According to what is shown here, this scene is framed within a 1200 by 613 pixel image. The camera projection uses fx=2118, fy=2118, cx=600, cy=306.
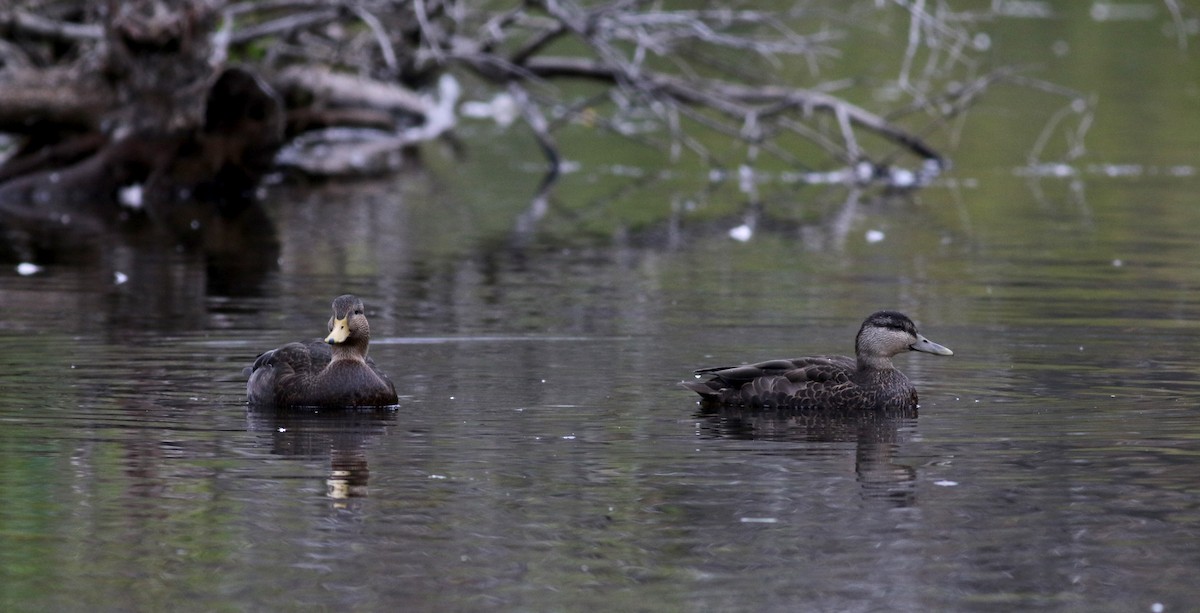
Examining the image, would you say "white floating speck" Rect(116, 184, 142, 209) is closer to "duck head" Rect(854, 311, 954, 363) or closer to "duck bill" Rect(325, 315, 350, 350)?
"duck bill" Rect(325, 315, 350, 350)

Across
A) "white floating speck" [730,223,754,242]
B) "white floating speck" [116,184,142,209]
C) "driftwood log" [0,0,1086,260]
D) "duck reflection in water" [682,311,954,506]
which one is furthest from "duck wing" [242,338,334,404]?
"white floating speck" [116,184,142,209]

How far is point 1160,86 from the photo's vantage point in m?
36.8

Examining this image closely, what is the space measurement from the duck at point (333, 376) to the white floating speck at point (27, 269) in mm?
6609

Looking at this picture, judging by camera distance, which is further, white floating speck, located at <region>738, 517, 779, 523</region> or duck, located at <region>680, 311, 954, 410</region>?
duck, located at <region>680, 311, 954, 410</region>

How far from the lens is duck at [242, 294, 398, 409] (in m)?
10.4

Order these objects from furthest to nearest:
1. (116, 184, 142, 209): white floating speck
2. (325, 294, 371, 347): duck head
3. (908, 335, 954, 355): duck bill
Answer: (116, 184, 142, 209): white floating speck < (908, 335, 954, 355): duck bill < (325, 294, 371, 347): duck head

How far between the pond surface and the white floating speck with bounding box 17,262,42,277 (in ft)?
0.36

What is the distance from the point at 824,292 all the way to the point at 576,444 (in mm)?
6342

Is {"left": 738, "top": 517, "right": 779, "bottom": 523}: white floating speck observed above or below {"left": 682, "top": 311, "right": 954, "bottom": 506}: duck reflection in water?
below

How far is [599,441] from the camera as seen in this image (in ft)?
31.1

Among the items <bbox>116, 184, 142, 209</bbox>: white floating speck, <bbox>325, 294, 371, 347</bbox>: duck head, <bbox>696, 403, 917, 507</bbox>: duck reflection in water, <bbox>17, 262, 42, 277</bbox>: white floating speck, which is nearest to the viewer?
<bbox>696, 403, 917, 507</bbox>: duck reflection in water

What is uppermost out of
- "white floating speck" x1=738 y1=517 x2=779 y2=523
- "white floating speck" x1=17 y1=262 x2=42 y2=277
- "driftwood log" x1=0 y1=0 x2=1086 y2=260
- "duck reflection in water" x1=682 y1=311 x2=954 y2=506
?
"driftwood log" x1=0 y1=0 x2=1086 y2=260

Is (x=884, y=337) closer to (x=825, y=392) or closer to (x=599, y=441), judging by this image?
(x=825, y=392)

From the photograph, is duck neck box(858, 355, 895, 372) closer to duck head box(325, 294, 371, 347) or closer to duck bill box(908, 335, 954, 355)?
duck bill box(908, 335, 954, 355)
